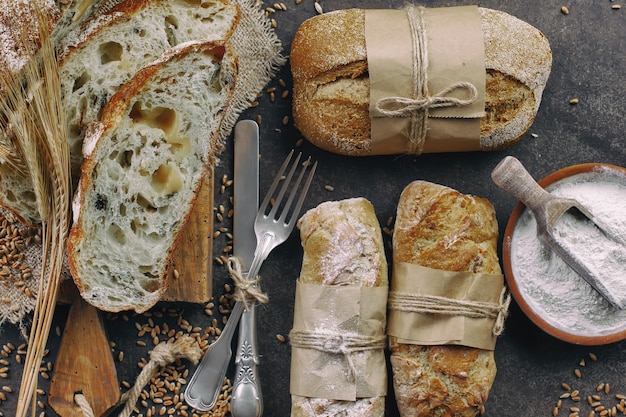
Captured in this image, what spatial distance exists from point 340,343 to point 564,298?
777 mm

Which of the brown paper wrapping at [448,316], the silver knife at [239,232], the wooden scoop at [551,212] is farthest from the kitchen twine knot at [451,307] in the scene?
the silver knife at [239,232]

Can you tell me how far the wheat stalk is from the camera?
190 centimetres

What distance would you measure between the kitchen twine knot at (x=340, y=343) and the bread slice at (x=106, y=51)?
0.95m

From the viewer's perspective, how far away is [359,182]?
240cm

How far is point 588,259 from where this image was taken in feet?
6.85

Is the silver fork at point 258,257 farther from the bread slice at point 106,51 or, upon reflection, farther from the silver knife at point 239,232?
the bread slice at point 106,51

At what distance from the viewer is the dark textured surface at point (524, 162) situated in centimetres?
237

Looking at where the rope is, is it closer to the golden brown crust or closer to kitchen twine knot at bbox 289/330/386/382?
kitchen twine knot at bbox 289/330/386/382

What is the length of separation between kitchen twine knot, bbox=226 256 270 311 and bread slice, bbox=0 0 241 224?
0.62m

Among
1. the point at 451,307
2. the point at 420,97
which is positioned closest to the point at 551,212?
the point at 451,307

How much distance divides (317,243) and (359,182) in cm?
39

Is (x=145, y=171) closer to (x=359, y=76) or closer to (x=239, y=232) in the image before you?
(x=239, y=232)

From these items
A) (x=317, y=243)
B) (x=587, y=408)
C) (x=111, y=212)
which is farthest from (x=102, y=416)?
(x=587, y=408)

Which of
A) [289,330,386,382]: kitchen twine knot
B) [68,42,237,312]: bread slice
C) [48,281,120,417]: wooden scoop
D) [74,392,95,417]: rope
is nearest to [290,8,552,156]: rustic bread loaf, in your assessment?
[68,42,237,312]: bread slice
